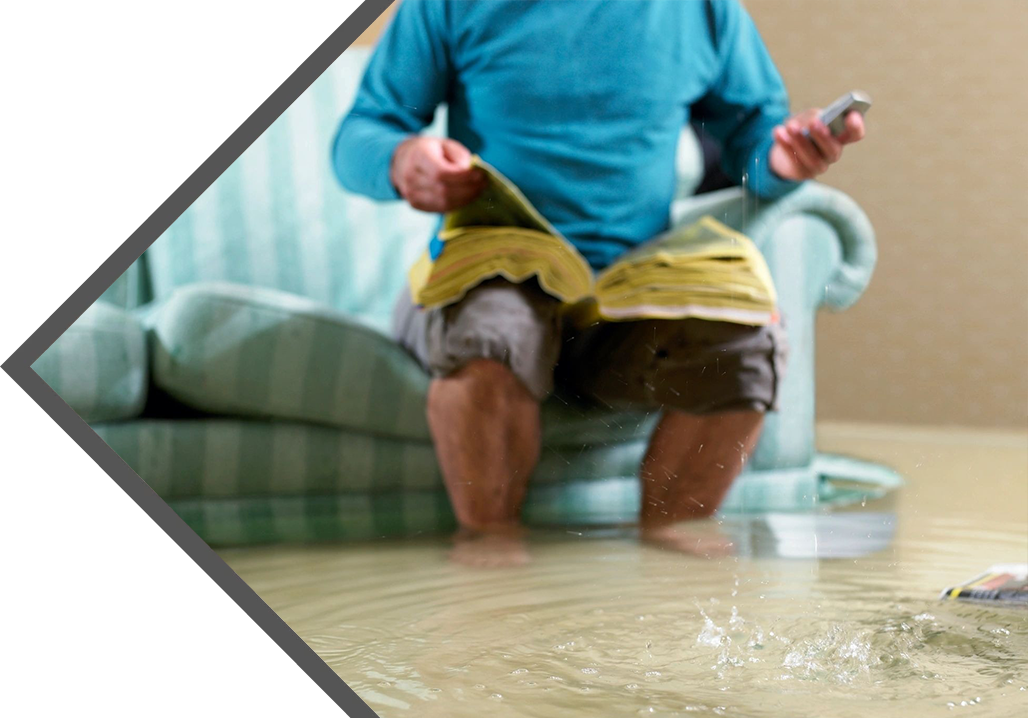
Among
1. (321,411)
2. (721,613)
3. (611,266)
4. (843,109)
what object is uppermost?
(843,109)

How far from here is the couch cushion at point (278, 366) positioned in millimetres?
861

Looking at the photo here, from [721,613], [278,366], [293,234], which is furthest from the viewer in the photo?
[293,234]

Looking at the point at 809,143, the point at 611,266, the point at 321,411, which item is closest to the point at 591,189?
the point at 611,266

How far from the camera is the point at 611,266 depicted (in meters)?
0.84

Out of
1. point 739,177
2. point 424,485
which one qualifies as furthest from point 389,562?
point 739,177

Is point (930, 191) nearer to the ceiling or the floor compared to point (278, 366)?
nearer to the ceiling

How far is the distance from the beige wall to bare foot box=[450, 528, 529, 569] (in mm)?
270

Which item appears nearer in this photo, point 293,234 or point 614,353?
point 614,353

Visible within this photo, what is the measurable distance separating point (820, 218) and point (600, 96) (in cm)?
20

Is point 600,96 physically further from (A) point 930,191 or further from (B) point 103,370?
(B) point 103,370

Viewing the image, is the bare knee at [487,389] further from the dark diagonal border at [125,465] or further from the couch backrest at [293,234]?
the couch backrest at [293,234]

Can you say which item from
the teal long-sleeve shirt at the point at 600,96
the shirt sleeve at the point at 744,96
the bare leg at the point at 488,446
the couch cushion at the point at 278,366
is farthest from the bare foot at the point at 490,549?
the shirt sleeve at the point at 744,96

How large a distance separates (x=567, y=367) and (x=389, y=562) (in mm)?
203

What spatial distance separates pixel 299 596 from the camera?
2.24 feet
